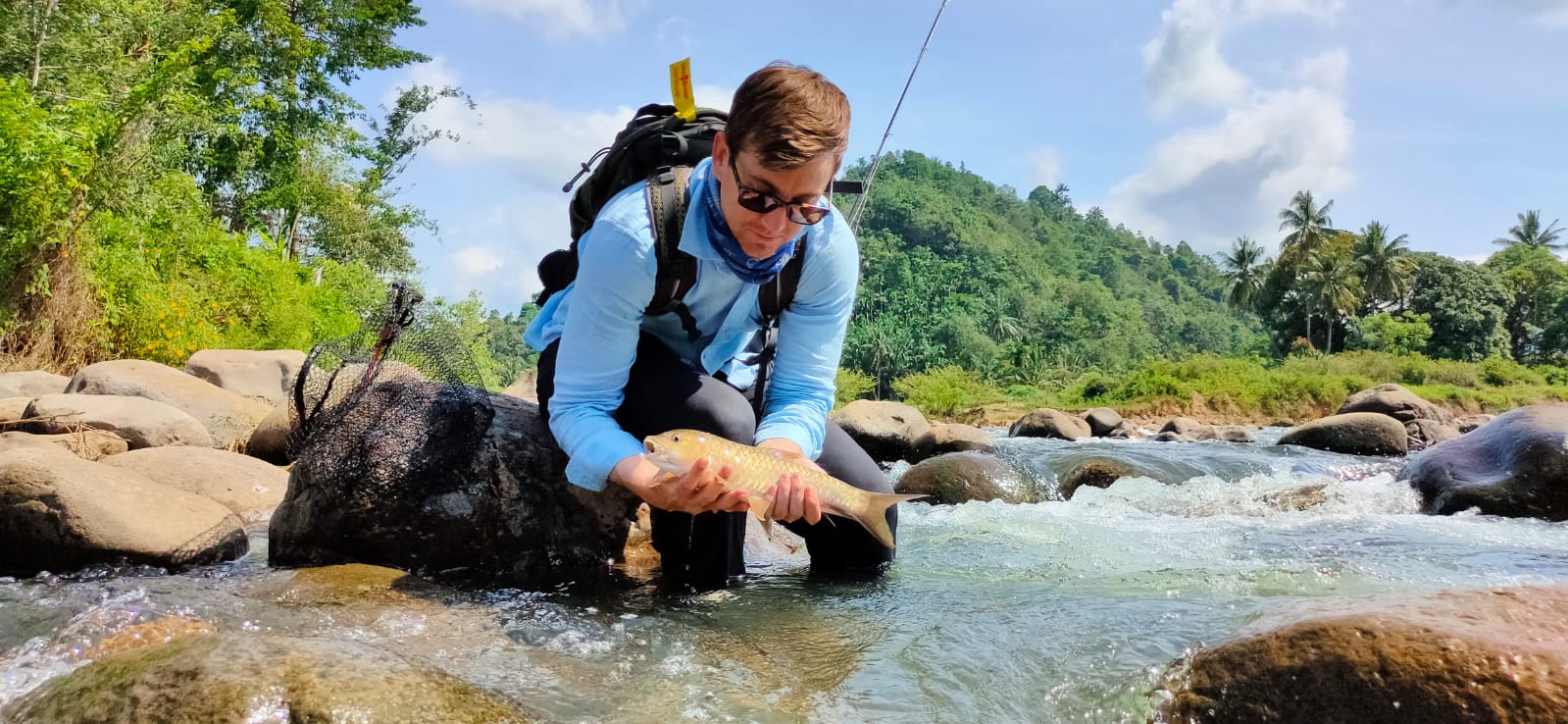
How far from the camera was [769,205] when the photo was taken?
9.11 ft

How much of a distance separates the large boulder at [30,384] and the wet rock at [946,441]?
10.9 metres

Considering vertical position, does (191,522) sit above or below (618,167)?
below

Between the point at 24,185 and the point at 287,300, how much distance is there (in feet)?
26.0

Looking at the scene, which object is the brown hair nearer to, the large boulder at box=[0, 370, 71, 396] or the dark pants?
the dark pants

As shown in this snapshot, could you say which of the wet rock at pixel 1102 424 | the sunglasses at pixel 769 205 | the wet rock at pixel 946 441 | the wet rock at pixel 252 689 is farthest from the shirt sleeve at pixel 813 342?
the wet rock at pixel 1102 424

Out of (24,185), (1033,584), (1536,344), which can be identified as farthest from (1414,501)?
(1536,344)

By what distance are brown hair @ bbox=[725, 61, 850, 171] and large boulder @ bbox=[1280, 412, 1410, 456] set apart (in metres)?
17.6

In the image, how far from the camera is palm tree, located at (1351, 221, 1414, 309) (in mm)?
54062

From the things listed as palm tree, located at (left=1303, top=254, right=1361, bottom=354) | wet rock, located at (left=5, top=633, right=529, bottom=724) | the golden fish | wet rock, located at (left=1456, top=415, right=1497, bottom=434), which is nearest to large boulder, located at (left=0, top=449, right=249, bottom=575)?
wet rock, located at (left=5, top=633, right=529, bottom=724)

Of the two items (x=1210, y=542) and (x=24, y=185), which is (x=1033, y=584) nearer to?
(x=1210, y=542)

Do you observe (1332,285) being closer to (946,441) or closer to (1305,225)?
(1305,225)

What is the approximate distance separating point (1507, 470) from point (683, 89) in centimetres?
756

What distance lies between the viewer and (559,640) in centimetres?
314

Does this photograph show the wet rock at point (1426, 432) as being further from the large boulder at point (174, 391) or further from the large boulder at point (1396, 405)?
the large boulder at point (174, 391)
